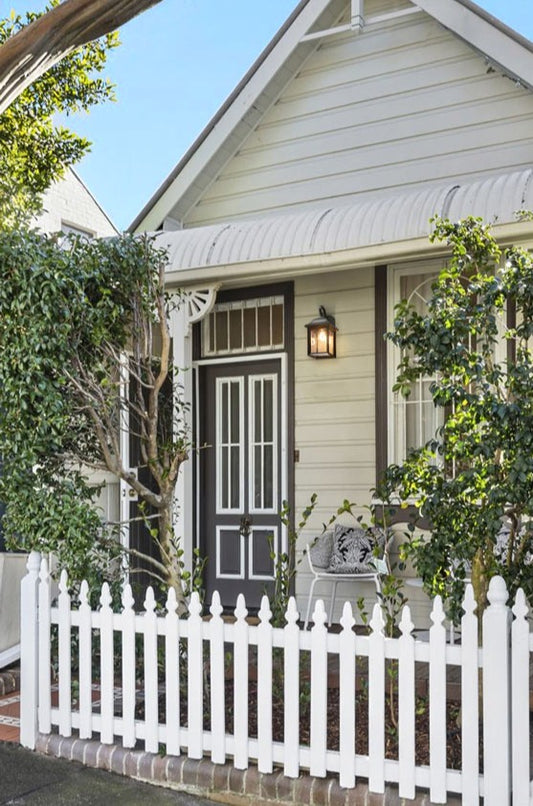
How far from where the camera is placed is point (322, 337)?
6.77m

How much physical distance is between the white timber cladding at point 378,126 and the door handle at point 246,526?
2.71 meters

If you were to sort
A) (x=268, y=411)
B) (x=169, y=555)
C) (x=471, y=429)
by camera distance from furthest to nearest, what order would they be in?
1. (x=268, y=411)
2. (x=169, y=555)
3. (x=471, y=429)

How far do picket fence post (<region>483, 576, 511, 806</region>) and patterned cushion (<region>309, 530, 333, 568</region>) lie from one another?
3.24 metres

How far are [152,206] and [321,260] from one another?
228 centimetres

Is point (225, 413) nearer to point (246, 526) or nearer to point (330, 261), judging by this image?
point (246, 526)

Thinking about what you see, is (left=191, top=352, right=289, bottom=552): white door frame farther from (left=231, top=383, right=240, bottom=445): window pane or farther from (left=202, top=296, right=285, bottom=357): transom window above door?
(left=231, top=383, right=240, bottom=445): window pane

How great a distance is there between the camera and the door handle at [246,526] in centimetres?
722

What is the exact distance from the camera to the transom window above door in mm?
7238

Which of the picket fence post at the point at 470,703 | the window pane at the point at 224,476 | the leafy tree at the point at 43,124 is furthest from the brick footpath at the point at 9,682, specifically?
the leafy tree at the point at 43,124

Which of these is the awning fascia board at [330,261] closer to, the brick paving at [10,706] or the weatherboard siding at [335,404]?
the weatherboard siding at [335,404]

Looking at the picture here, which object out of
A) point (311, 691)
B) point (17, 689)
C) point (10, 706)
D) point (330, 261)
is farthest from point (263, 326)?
point (311, 691)

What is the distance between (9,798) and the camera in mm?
3557

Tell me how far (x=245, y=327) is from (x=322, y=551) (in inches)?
84.8

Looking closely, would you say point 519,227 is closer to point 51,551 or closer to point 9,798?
point 51,551
